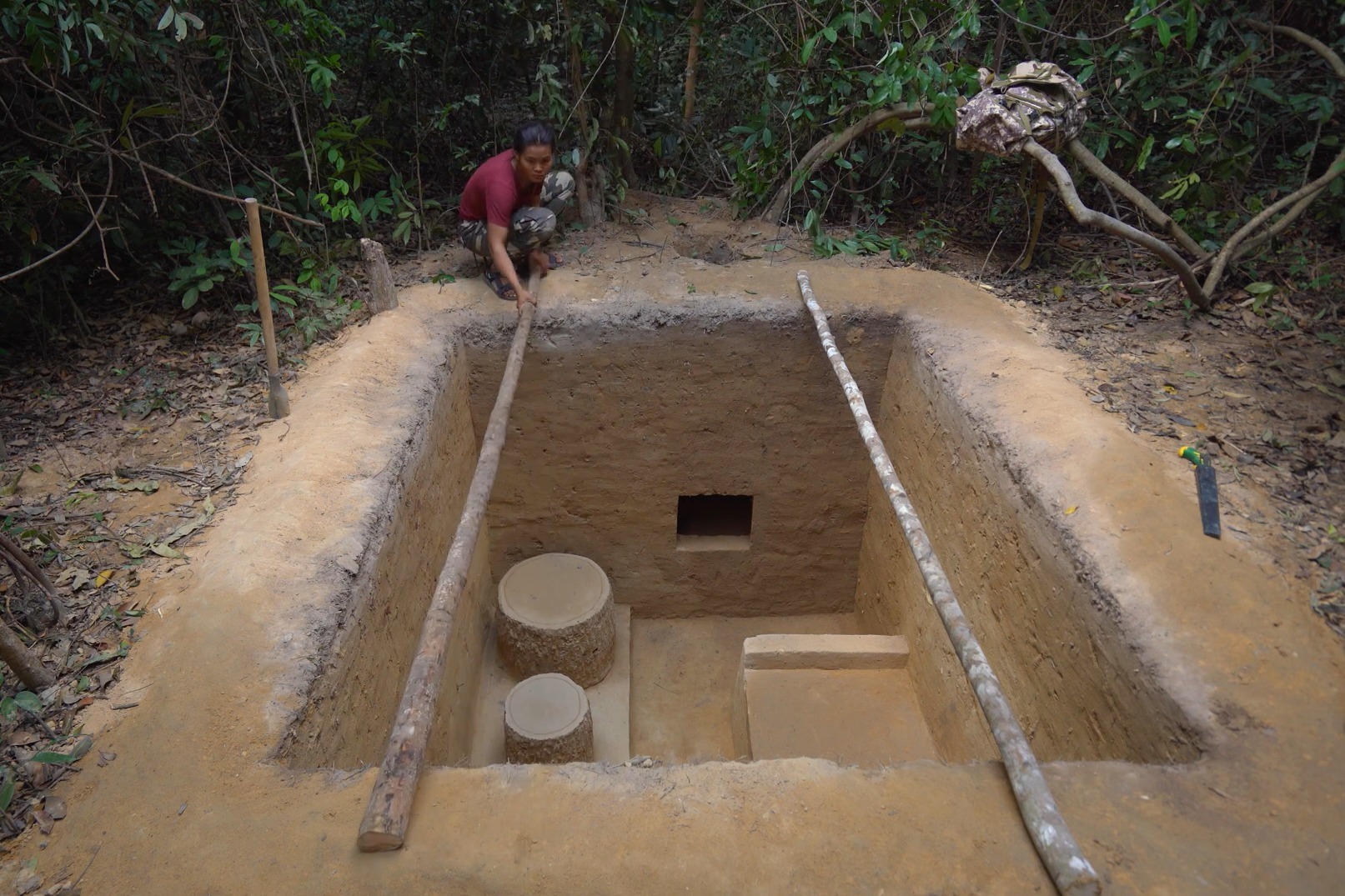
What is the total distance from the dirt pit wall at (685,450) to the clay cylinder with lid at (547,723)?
4.08ft

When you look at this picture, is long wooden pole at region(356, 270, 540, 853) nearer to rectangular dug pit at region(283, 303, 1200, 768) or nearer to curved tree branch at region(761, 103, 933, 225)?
rectangular dug pit at region(283, 303, 1200, 768)

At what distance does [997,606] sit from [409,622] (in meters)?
2.43

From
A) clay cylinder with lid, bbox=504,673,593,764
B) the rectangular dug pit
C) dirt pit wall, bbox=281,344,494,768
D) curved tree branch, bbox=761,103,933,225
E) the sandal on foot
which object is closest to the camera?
dirt pit wall, bbox=281,344,494,768

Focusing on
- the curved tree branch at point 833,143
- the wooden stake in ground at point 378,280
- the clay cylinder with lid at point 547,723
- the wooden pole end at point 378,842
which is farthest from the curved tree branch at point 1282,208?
the wooden pole end at point 378,842

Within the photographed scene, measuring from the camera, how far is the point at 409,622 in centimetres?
323

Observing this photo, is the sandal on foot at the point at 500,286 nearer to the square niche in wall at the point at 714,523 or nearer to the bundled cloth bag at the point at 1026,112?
the square niche in wall at the point at 714,523

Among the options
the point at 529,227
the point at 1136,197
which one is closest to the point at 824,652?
the point at 529,227

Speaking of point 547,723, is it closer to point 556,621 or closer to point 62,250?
point 556,621

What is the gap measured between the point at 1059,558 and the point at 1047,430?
2.17 feet

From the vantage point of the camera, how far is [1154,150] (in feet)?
16.4

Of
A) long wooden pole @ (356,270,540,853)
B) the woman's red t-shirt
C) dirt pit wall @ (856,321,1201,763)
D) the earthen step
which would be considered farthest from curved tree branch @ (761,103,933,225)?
long wooden pole @ (356,270,540,853)

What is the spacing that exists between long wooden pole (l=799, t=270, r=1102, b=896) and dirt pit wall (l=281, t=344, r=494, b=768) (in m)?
1.87

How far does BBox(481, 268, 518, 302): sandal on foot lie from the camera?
4492mm

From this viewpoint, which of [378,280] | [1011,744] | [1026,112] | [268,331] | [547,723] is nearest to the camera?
[1011,744]
